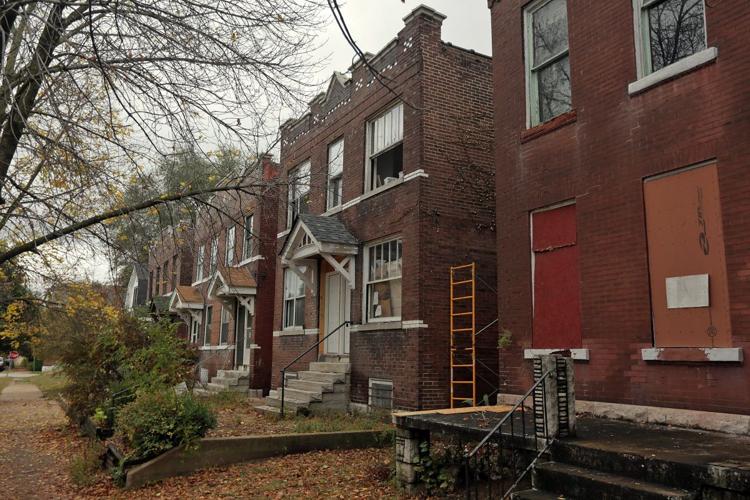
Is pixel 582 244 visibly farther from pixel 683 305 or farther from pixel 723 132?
pixel 723 132

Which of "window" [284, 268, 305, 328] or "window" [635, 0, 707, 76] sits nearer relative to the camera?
"window" [635, 0, 707, 76]

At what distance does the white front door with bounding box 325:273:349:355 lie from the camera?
15500 mm

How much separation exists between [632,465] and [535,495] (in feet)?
3.25

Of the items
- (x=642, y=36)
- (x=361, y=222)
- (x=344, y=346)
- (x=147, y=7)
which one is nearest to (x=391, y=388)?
(x=344, y=346)

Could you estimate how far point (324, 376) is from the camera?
14719mm

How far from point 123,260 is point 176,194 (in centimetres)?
133

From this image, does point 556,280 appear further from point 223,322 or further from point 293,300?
point 223,322

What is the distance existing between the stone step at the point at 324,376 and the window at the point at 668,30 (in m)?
9.33

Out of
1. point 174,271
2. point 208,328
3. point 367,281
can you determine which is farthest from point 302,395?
point 174,271

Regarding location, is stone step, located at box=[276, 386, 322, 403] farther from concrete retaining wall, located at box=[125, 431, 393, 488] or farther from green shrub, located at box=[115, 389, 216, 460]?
green shrub, located at box=[115, 389, 216, 460]

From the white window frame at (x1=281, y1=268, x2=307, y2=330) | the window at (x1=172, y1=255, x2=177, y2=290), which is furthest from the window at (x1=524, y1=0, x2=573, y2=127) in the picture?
the window at (x1=172, y1=255, x2=177, y2=290)

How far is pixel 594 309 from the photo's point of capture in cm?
823

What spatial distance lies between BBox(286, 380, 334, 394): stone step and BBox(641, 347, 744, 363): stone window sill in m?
8.17

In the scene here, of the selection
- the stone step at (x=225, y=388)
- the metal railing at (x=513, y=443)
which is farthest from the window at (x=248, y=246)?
the metal railing at (x=513, y=443)
